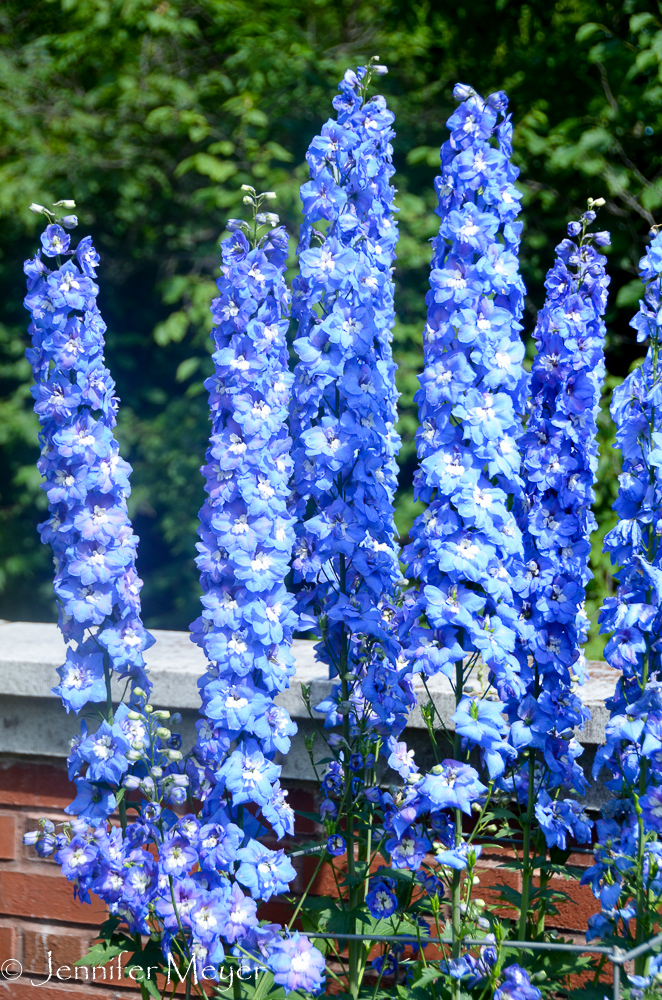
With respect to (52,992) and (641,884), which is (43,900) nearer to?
(52,992)

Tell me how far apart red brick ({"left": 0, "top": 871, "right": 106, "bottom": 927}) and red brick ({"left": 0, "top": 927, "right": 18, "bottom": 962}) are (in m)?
0.04

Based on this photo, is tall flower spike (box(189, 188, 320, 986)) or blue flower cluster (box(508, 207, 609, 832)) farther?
blue flower cluster (box(508, 207, 609, 832))

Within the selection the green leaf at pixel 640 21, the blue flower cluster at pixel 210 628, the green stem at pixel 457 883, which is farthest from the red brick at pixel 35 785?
the green leaf at pixel 640 21

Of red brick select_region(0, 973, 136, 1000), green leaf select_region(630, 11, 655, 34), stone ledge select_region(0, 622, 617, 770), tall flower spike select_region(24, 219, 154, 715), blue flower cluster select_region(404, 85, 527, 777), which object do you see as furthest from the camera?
green leaf select_region(630, 11, 655, 34)

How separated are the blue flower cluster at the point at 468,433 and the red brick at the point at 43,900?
4.25 feet

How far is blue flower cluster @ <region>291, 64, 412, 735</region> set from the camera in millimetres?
1763

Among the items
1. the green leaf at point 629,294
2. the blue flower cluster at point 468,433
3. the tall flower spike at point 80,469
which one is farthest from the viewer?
the green leaf at point 629,294

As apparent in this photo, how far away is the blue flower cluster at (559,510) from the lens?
1833mm

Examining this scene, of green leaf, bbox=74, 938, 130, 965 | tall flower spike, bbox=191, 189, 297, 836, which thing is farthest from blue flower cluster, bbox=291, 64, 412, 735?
green leaf, bbox=74, 938, 130, 965

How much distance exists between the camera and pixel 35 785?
2475 millimetres

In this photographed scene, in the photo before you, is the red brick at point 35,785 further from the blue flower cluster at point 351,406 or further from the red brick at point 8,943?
the blue flower cluster at point 351,406

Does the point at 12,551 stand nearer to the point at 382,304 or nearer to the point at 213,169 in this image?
the point at 213,169

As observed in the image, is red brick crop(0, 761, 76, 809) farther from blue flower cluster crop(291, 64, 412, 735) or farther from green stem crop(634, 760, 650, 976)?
green stem crop(634, 760, 650, 976)

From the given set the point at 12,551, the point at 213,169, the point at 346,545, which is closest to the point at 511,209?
the point at 346,545
